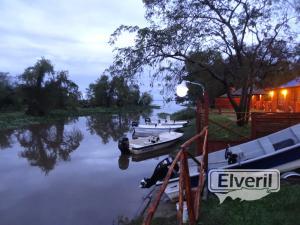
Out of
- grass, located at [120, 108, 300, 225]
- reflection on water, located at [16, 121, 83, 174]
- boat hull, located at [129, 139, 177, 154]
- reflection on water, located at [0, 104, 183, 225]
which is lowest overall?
reflection on water, located at [0, 104, 183, 225]

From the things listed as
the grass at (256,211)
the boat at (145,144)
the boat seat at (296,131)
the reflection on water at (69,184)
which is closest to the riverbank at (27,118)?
the reflection on water at (69,184)

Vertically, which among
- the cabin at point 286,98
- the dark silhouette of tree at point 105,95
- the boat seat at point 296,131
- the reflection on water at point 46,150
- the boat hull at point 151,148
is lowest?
the reflection on water at point 46,150

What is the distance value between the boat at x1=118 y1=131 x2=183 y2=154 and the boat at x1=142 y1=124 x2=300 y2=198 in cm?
766

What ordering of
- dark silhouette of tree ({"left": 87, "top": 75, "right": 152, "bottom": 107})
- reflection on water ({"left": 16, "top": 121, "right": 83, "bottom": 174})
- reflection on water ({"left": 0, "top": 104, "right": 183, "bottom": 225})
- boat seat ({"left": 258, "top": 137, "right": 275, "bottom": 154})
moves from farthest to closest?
dark silhouette of tree ({"left": 87, "top": 75, "right": 152, "bottom": 107}), reflection on water ({"left": 16, "top": 121, "right": 83, "bottom": 174}), boat seat ({"left": 258, "top": 137, "right": 275, "bottom": 154}), reflection on water ({"left": 0, "top": 104, "right": 183, "bottom": 225})

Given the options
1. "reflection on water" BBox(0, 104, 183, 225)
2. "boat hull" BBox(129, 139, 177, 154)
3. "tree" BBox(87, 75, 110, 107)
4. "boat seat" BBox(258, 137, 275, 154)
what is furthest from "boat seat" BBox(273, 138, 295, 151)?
"tree" BBox(87, 75, 110, 107)

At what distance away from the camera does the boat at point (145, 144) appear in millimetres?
18109

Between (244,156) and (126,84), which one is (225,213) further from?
(126,84)

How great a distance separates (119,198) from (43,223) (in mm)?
2569

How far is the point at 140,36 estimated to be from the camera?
15.2 m

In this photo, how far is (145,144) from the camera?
18.7m

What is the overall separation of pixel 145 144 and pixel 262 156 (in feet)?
36.0

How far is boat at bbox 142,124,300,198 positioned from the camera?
7941 millimetres

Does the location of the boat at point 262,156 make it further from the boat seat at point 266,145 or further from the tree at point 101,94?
the tree at point 101,94

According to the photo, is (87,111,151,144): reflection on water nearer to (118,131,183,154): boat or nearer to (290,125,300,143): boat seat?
(118,131,183,154): boat
